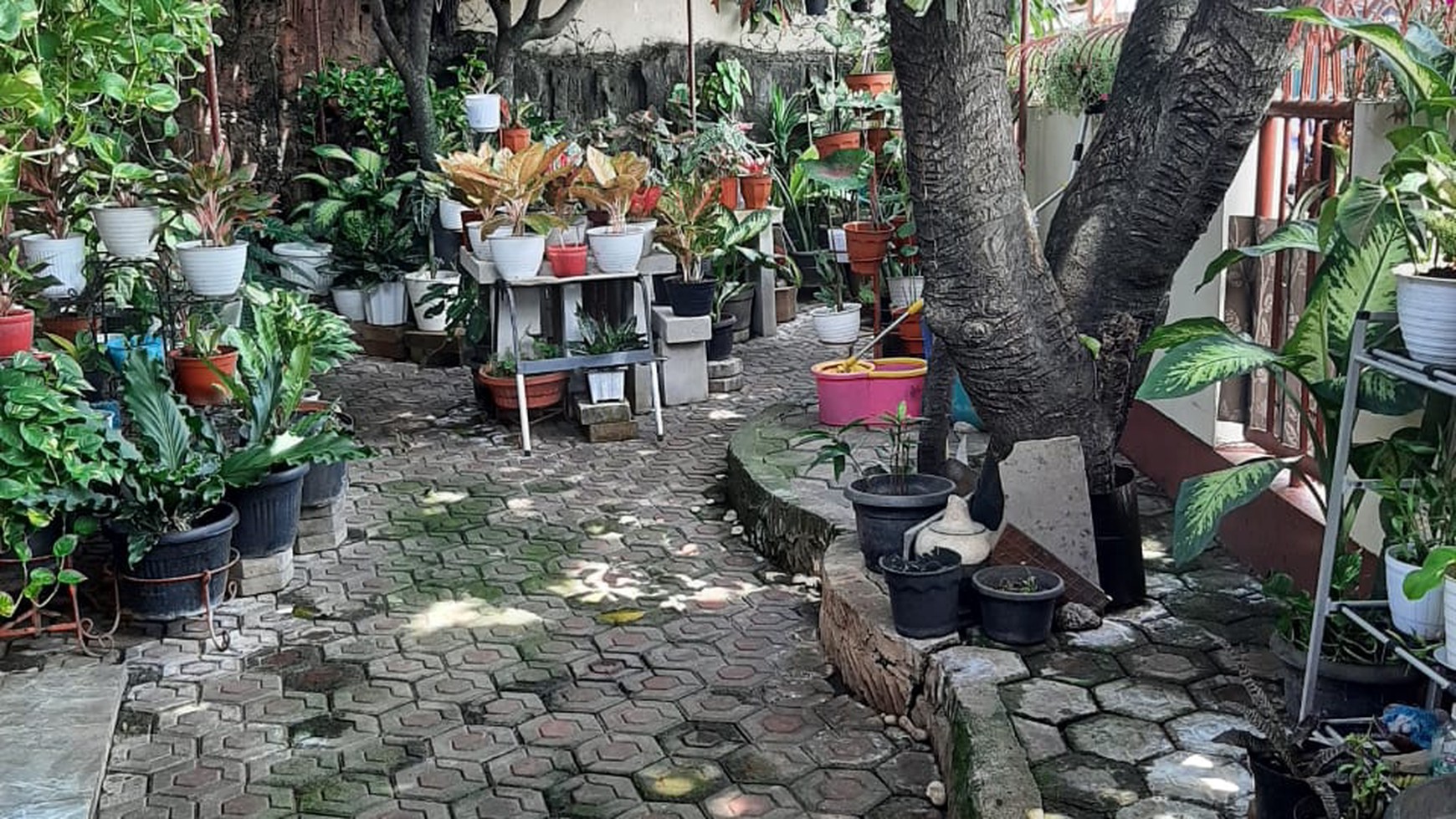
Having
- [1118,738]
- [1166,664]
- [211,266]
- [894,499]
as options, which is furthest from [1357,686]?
[211,266]

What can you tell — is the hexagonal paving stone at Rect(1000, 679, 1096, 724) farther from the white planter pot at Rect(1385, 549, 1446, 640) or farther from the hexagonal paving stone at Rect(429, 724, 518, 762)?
the hexagonal paving stone at Rect(429, 724, 518, 762)

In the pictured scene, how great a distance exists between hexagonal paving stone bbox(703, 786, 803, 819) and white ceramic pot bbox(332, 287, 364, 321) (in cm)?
635

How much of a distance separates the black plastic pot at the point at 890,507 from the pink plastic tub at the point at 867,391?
151 centimetres

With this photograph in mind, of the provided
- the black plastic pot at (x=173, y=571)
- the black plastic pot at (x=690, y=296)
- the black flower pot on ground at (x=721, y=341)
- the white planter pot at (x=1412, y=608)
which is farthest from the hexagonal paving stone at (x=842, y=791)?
the black flower pot on ground at (x=721, y=341)

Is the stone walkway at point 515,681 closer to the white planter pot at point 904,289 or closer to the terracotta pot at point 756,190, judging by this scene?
the white planter pot at point 904,289

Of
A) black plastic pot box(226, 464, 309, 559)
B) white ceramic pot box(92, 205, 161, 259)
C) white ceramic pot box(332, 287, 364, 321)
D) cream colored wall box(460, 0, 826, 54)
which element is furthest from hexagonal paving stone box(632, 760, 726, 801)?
cream colored wall box(460, 0, 826, 54)

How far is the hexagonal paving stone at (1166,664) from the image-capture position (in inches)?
148

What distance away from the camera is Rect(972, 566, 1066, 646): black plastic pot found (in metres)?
3.85

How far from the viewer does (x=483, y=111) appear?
860 centimetres

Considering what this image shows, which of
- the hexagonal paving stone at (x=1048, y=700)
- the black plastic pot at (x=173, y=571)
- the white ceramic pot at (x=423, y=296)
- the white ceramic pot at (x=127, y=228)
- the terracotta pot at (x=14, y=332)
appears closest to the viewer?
the hexagonal paving stone at (x=1048, y=700)

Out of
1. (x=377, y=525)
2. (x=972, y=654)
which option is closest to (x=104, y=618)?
(x=377, y=525)

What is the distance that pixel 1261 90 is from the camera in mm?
3781

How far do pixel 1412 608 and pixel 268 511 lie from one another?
378 cm

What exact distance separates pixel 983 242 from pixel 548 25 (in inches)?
251
